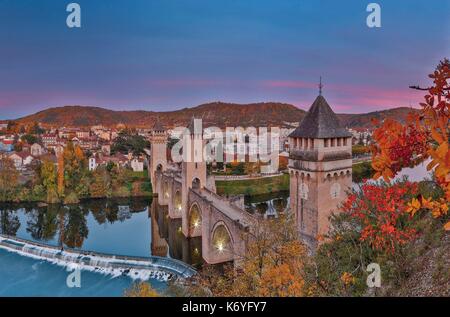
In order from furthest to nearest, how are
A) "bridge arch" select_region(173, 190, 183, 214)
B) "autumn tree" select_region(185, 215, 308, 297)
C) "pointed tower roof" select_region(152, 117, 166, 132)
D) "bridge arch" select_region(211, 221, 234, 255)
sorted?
"pointed tower roof" select_region(152, 117, 166, 132) → "bridge arch" select_region(173, 190, 183, 214) → "bridge arch" select_region(211, 221, 234, 255) → "autumn tree" select_region(185, 215, 308, 297)

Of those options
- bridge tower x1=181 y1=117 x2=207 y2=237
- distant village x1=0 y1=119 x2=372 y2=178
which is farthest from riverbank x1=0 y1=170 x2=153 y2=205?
bridge tower x1=181 y1=117 x2=207 y2=237

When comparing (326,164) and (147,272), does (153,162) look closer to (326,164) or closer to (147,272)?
(147,272)

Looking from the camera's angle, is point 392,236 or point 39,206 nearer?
point 392,236

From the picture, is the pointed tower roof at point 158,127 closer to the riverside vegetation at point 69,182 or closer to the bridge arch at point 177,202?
the riverside vegetation at point 69,182

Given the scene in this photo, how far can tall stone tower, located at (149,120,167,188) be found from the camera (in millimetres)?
38594

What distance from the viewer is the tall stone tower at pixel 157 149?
38.6 meters

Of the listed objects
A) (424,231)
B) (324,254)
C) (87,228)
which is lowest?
(87,228)

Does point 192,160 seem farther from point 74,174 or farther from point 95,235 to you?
point 74,174

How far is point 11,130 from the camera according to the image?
67750mm

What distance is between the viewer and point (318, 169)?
33.5 feet

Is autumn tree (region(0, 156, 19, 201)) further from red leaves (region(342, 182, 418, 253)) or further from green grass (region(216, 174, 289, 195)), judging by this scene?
red leaves (region(342, 182, 418, 253))

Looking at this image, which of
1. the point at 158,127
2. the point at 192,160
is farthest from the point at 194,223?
the point at 158,127

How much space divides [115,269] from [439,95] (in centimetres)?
1702
